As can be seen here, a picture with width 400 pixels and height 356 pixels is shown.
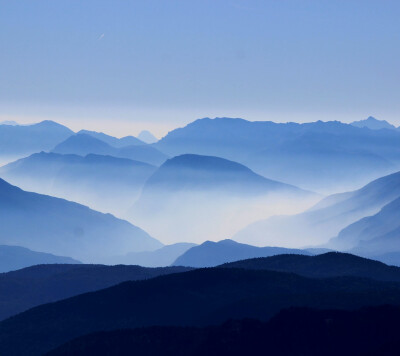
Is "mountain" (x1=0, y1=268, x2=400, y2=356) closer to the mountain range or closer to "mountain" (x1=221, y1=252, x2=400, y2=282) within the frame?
the mountain range

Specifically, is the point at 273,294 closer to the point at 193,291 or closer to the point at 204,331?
the point at 193,291

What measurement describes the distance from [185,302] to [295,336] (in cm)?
4958

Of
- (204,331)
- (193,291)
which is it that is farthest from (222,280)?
(204,331)

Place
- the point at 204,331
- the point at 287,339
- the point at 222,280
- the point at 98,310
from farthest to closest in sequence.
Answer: the point at 222,280 → the point at 98,310 → the point at 204,331 → the point at 287,339

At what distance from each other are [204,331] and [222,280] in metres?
51.2

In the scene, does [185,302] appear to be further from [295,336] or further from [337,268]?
[337,268]

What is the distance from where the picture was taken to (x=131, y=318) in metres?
146

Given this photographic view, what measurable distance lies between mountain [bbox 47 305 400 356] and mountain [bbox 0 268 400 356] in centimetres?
1945

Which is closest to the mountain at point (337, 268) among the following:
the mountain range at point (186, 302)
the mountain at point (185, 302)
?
the mountain range at point (186, 302)

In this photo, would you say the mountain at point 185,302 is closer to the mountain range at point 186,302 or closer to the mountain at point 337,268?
the mountain range at point 186,302

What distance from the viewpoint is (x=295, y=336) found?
103312mm

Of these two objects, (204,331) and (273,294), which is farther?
(273,294)

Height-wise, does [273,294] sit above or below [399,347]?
above

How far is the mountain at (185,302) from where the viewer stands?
134 m
